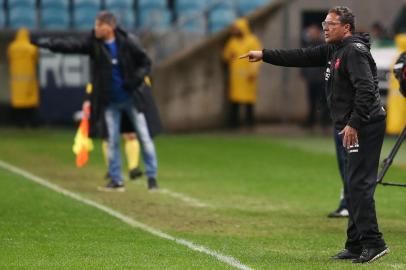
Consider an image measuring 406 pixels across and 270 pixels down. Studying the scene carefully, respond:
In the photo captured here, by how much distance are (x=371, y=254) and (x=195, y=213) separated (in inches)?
150

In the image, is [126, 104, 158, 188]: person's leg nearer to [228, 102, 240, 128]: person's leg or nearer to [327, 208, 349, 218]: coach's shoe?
[327, 208, 349, 218]: coach's shoe

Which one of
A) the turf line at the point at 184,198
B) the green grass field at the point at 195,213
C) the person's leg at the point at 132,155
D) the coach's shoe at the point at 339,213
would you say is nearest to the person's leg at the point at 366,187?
the green grass field at the point at 195,213

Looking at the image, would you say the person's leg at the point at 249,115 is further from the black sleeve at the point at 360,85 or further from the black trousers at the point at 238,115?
the black sleeve at the point at 360,85

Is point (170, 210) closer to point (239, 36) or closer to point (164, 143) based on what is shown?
point (164, 143)

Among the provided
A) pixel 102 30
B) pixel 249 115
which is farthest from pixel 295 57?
pixel 249 115

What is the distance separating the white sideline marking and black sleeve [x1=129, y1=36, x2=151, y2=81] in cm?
161

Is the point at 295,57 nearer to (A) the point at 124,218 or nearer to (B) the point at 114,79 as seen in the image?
(A) the point at 124,218

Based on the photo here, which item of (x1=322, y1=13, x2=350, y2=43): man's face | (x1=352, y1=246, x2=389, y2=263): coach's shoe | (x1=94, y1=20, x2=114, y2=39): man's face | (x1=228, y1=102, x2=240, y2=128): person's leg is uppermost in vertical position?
(x1=322, y1=13, x2=350, y2=43): man's face

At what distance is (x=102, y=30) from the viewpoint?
1536 centimetres

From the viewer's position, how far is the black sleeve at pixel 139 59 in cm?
1549

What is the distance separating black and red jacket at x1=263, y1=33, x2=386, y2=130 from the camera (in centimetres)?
966

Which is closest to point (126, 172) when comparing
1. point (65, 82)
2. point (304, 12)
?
point (65, 82)

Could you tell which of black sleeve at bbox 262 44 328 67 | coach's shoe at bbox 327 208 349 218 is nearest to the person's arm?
black sleeve at bbox 262 44 328 67

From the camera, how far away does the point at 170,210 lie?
44.7 ft
